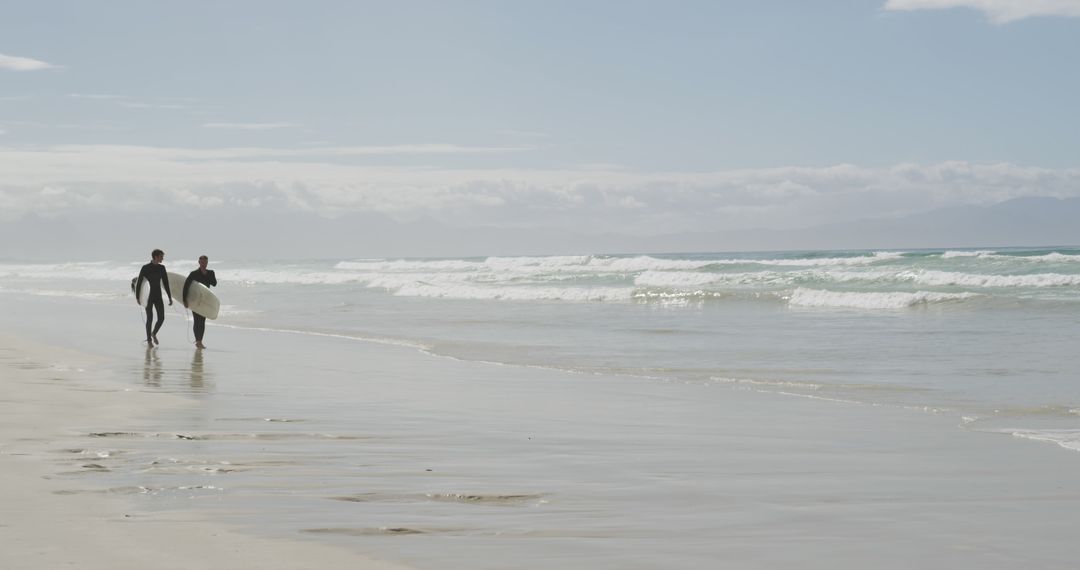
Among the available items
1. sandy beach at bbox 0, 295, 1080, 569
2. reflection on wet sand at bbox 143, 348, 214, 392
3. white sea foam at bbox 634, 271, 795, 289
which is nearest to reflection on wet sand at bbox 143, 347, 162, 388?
reflection on wet sand at bbox 143, 348, 214, 392

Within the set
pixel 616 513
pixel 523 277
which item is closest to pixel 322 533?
pixel 616 513

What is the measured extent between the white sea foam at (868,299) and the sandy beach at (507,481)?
1724 cm

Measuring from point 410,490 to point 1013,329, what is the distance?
1623 centimetres

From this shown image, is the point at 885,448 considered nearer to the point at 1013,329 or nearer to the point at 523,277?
the point at 1013,329

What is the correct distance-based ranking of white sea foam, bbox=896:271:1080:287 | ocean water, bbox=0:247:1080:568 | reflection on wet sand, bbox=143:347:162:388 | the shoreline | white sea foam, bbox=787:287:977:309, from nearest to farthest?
the shoreline, ocean water, bbox=0:247:1080:568, reflection on wet sand, bbox=143:347:162:388, white sea foam, bbox=787:287:977:309, white sea foam, bbox=896:271:1080:287

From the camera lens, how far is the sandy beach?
4.38 m

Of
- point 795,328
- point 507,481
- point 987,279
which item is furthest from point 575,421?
point 987,279

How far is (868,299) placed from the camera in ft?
91.4

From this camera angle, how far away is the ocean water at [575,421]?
489 cm

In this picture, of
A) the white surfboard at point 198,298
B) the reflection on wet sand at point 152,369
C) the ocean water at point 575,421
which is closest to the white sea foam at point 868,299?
the ocean water at point 575,421

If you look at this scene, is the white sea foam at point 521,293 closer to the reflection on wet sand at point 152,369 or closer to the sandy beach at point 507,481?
the reflection on wet sand at point 152,369

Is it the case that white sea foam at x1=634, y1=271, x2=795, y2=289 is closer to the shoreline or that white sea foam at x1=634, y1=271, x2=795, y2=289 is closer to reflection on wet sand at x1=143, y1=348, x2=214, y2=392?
reflection on wet sand at x1=143, y1=348, x2=214, y2=392

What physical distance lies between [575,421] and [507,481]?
2.85m

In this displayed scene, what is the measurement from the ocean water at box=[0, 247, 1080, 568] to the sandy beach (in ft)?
0.10
